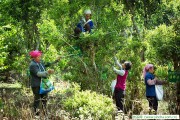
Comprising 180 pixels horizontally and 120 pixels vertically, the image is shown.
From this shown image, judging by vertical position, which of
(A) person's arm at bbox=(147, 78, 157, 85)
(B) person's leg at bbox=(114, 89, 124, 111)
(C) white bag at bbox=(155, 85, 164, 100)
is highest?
(A) person's arm at bbox=(147, 78, 157, 85)

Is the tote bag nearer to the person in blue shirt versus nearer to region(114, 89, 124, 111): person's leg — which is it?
region(114, 89, 124, 111): person's leg

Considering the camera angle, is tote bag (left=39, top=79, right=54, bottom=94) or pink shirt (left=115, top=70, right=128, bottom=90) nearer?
tote bag (left=39, top=79, right=54, bottom=94)

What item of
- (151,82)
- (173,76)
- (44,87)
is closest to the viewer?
(173,76)

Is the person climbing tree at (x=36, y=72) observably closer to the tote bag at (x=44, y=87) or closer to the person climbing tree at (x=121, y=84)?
the tote bag at (x=44, y=87)

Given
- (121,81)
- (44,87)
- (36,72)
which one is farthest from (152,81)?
(36,72)

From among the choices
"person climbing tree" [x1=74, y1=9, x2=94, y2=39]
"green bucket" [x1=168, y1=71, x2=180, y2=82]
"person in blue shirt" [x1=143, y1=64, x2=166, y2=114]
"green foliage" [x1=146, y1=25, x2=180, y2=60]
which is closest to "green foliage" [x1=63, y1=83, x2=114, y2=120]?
"person in blue shirt" [x1=143, y1=64, x2=166, y2=114]

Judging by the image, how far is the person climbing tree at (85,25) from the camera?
26.6 feet

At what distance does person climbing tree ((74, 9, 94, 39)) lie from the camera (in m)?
8.10

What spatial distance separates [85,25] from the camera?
26.8 ft

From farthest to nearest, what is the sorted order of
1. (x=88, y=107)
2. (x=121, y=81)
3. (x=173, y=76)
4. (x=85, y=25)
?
(x=85, y=25) < (x=121, y=81) < (x=173, y=76) < (x=88, y=107)

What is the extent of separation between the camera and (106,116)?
6613mm

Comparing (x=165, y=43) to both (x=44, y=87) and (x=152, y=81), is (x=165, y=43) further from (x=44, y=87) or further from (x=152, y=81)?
(x=44, y=87)

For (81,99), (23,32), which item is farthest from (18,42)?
(81,99)

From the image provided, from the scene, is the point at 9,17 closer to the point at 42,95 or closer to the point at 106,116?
the point at 42,95
